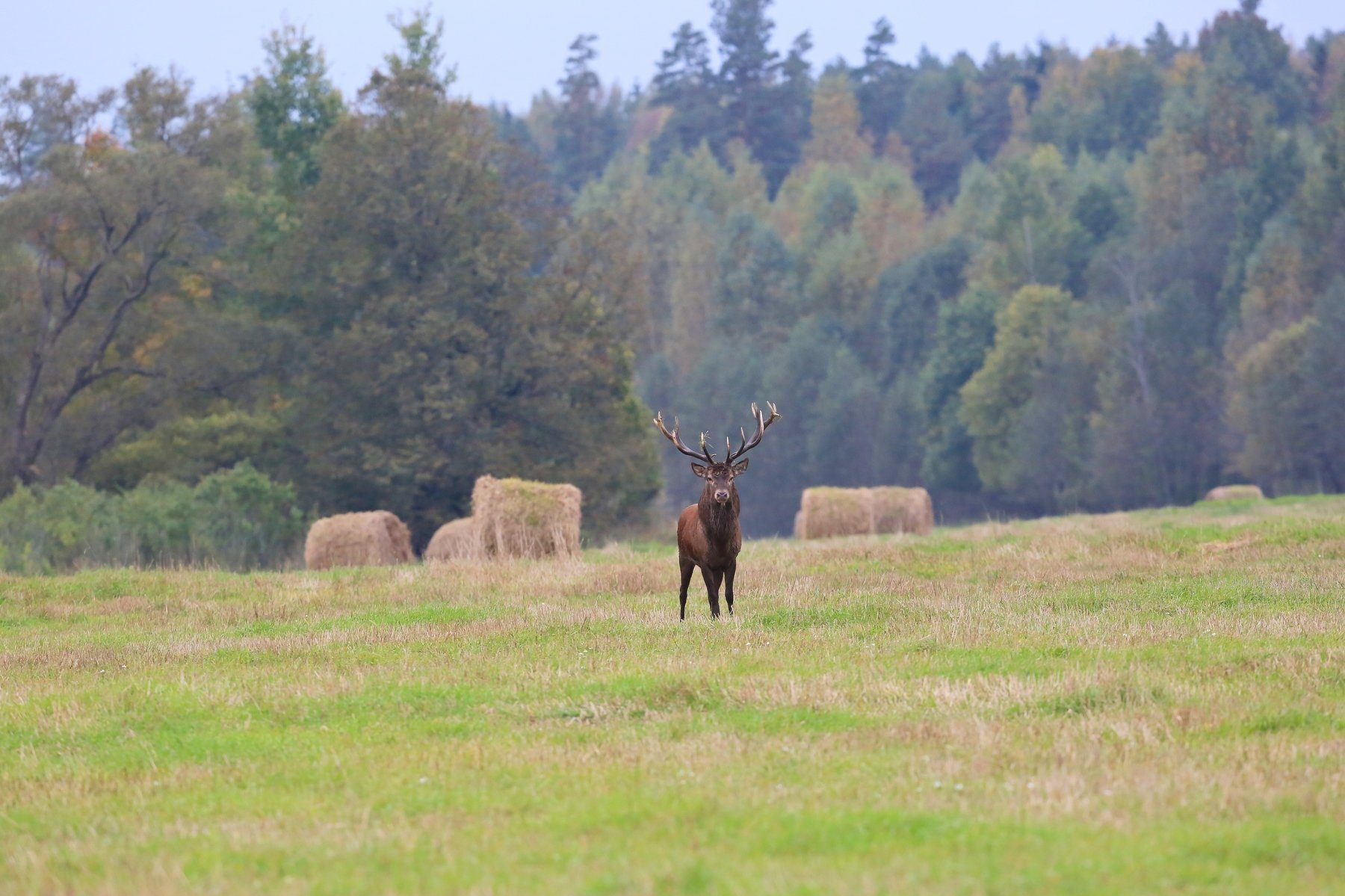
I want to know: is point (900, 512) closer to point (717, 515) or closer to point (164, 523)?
point (164, 523)

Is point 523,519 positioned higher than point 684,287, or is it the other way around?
point 684,287

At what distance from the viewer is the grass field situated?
7.15 m

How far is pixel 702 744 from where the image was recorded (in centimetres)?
936

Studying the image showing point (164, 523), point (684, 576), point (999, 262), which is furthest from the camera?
point (999, 262)

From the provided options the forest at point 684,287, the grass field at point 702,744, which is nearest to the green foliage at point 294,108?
the forest at point 684,287

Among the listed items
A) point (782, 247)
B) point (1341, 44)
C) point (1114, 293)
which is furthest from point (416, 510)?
point (1341, 44)

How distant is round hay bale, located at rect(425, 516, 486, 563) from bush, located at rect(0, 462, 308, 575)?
15.7 ft

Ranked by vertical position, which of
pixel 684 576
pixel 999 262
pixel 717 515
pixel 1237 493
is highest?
pixel 999 262

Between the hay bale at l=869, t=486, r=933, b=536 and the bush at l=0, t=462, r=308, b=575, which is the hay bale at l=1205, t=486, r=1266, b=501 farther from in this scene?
the bush at l=0, t=462, r=308, b=575

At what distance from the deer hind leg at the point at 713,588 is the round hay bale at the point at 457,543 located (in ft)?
37.8

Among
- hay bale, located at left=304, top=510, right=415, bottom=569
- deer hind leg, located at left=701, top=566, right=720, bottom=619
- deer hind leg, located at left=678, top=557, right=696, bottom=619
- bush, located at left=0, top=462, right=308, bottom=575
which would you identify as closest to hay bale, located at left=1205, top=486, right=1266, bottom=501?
bush, located at left=0, top=462, right=308, bottom=575

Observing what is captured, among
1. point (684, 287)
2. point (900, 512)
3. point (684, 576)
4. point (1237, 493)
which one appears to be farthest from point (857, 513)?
point (684, 287)

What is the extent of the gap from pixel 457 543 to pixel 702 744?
19562 mm

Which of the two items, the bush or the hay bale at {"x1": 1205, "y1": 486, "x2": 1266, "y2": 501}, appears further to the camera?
the hay bale at {"x1": 1205, "y1": 486, "x2": 1266, "y2": 501}
